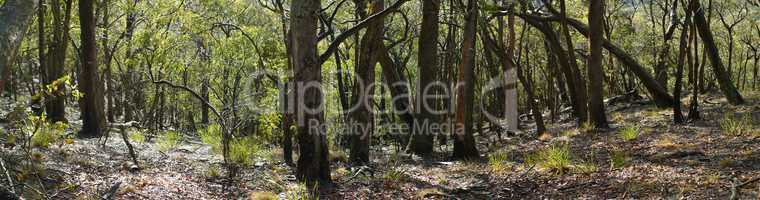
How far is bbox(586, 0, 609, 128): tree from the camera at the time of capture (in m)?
10.6

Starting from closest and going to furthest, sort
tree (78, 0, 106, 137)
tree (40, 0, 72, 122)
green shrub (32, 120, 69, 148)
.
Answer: green shrub (32, 120, 69, 148) < tree (78, 0, 106, 137) < tree (40, 0, 72, 122)

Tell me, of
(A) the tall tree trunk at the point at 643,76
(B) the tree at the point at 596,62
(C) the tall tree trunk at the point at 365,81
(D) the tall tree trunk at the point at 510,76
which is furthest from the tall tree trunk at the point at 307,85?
(A) the tall tree trunk at the point at 643,76

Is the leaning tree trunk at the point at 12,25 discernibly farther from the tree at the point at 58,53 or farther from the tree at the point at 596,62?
the tree at the point at 596,62

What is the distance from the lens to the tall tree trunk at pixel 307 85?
20.6 feet

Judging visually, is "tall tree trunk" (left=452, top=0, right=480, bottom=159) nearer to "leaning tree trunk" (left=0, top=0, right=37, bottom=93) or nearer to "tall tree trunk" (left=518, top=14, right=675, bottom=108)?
"tall tree trunk" (left=518, top=14, right=675, bottom=108)

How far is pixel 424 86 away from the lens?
10.8 meters

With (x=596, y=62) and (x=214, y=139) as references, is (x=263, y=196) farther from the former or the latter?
(x=596, y=62)

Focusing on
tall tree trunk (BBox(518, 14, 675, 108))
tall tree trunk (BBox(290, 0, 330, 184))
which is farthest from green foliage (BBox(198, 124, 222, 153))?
tall tree trunk (BBox(518, 14, 675, 108))

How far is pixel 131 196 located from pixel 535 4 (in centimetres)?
1199

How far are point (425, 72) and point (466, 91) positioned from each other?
1.64 m

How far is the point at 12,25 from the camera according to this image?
310 centimetres

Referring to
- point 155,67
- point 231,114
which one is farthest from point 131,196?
point 155,67

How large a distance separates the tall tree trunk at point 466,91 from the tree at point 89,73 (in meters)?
7.16

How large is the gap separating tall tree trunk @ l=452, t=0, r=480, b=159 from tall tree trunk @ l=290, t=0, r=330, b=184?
3162mm
